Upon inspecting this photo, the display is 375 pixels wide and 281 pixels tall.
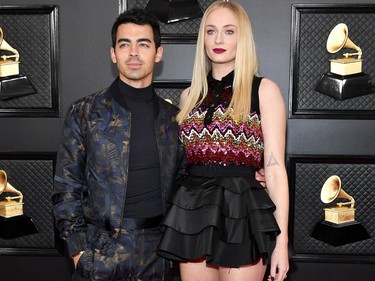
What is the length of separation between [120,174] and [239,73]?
641mm

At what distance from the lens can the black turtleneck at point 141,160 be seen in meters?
2.21

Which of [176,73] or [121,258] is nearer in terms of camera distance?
[121,258]

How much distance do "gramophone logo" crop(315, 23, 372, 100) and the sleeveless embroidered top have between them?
95cm

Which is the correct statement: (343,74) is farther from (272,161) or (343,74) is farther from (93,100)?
(93,100)

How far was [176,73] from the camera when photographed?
315 cm

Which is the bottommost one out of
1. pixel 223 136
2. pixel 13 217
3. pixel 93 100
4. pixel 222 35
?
pixel 13 217

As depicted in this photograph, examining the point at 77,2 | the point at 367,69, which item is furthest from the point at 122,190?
the point at 367,69

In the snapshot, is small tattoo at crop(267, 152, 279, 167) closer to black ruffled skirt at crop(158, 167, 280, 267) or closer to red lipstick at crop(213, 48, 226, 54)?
black ruffled skirt at crop(158, 167, 280, 267)

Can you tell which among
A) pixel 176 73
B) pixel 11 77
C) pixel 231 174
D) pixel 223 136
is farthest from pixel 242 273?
pixel 11 77

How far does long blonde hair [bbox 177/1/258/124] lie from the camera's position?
2.20 meters

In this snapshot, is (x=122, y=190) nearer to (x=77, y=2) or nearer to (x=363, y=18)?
(x=77, y=2)

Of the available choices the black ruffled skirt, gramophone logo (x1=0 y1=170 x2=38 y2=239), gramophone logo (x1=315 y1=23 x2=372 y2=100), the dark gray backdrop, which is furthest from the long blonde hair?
gramophone logo (x1=0 y1=170 x2=38 y2=239)

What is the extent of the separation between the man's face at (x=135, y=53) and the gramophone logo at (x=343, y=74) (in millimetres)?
1202

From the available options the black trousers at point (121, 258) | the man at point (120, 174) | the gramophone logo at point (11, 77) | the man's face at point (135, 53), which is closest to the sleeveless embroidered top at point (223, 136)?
the man at point (120, 174)
